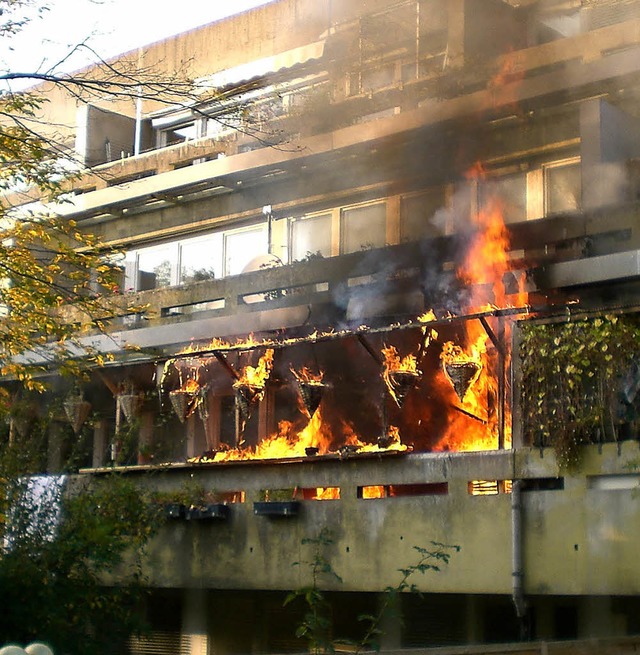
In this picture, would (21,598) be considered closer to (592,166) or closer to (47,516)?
(47,516)

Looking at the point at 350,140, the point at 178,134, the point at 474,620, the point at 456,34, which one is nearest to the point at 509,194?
the point at 350,140

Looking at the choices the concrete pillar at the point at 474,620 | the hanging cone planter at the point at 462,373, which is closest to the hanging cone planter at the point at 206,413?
the hanging cone planter at the point at 462,373

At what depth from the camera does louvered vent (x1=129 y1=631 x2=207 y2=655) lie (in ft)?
70.6

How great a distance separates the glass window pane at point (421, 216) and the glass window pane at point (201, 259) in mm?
4683

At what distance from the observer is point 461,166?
20.3m

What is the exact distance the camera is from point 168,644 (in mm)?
22125

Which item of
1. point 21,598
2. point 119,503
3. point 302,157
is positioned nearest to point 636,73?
point 302,157

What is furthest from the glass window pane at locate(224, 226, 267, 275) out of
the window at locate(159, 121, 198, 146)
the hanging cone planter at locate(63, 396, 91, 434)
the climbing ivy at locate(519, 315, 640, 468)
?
the climbing ivy at locate(519, 315, 640, 468)

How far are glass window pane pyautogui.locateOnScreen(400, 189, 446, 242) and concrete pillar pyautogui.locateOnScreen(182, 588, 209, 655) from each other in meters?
7.25

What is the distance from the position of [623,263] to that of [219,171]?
924cm

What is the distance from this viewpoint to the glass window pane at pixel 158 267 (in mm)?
25234

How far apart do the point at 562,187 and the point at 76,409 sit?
33.5 feet

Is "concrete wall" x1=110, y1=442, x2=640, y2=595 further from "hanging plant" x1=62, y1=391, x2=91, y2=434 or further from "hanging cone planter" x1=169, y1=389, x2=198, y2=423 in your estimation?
"hanging plant" x1=62, y1=391, x2=91, y2=434

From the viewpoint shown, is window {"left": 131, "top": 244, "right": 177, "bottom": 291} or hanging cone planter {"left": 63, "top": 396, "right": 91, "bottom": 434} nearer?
hanging cone planter {"left": 63, "top": 396, "right": 91, "bottom": 434}
